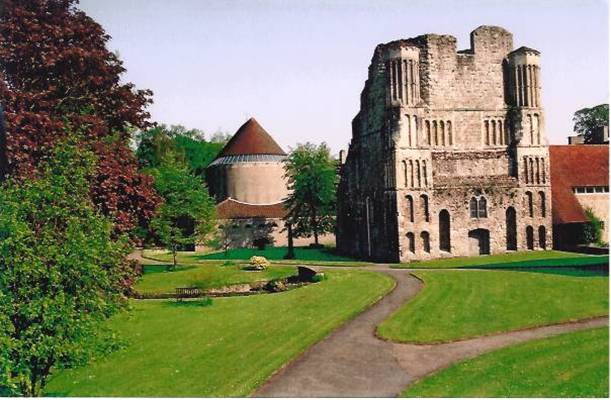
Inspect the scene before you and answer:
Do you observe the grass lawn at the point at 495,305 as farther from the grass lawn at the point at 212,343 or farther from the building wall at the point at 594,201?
the building wall at the point at 594,201

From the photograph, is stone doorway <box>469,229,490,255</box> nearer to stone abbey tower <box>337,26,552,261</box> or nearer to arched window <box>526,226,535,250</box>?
stone abbey tower <box>337,26,552,261</box>

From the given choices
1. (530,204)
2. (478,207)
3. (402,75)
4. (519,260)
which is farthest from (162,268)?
(530,204)

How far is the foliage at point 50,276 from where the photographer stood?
11680mm

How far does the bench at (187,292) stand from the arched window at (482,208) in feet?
53.9

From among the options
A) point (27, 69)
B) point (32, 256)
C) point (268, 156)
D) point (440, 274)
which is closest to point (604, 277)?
point (440, 274)

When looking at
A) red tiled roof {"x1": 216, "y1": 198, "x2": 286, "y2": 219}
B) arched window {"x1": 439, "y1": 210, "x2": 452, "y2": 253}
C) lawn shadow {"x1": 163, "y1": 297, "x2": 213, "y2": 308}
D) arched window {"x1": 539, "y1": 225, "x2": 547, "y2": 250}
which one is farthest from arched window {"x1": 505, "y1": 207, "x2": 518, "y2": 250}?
red tiled roof {"x1": 216, "y1": 198, "x2": 286, "y2": 219}

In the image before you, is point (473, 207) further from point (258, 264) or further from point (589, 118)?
point (258, 264)

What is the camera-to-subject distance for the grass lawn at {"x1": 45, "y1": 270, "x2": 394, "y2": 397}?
1327 cm

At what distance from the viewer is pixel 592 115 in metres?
30.4

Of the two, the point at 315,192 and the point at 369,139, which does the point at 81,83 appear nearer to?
the point at 369,139

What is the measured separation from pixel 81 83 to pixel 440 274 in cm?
1513

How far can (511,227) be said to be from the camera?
114 ft

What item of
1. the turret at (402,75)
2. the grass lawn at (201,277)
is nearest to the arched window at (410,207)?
the turret at (402,75)

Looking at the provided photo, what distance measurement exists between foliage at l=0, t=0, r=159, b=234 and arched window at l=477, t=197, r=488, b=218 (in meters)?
20.7
